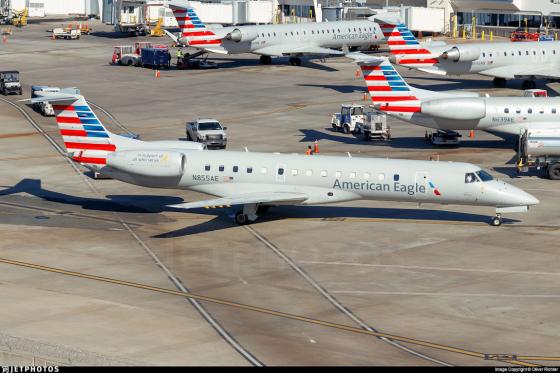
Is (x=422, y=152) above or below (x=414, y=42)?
below

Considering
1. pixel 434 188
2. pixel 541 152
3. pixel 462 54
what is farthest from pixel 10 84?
pixel 434 188

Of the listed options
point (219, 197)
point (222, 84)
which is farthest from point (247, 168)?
point (222, 84)

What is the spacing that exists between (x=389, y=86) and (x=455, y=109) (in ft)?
13.7

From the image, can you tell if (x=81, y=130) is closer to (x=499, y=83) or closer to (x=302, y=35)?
(x=499, y=83)

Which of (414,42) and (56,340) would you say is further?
(414,42)

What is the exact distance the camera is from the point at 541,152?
5512cm

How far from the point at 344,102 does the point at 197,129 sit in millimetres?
20038

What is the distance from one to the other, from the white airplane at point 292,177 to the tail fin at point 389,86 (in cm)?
1604

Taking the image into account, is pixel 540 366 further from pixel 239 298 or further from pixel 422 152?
pixel 422 152

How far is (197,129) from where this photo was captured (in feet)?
212

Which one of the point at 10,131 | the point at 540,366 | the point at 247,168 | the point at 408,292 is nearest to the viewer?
the point at 540,366

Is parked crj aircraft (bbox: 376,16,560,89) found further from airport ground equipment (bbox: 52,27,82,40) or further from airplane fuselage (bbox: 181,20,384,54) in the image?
airport ground equipment (bbox: 52,27,82,40)

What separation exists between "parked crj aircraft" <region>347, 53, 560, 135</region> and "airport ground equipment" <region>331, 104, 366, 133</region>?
6.41 metres

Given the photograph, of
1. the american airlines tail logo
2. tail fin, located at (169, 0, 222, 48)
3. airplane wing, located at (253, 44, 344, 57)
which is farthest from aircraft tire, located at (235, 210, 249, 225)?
tail fin, located at (169, 0, 222, 48)
